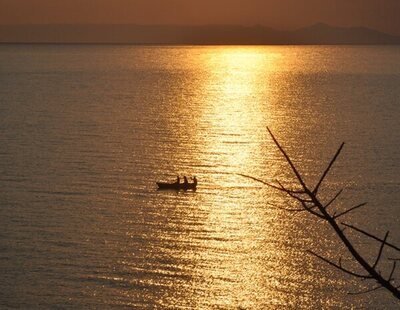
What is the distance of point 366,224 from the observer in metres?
35.8

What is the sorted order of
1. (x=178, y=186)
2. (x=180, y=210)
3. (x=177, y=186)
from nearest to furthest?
(x=180, y=210) → (x=178, y=186) → (x=177, y=186)

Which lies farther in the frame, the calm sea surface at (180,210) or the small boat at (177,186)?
the small boat at (177,186)

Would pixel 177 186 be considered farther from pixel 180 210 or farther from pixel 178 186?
pixel 180 210

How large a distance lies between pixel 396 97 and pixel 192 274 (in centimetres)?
8937

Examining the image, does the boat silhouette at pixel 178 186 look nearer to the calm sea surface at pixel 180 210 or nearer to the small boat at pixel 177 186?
the small boat at pixel 177 186

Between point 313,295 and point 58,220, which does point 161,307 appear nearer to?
point 313,295

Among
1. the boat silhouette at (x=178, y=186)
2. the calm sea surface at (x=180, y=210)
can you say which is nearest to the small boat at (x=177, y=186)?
the boat silhouette at (x=178, y=186)

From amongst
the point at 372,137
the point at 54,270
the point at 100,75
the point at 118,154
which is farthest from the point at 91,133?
the point at 100,75

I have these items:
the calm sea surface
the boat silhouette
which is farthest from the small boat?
the calm sea surface

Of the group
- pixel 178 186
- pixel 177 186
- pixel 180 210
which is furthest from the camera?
pixel 177 186

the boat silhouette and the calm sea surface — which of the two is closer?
the calm sea surface

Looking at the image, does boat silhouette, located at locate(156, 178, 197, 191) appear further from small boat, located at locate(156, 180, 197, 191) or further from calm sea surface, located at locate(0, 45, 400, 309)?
calm sea surface, located at locate(0, 45, 400, 309)

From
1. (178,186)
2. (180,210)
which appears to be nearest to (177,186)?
(178,186)

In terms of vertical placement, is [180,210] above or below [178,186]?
above
